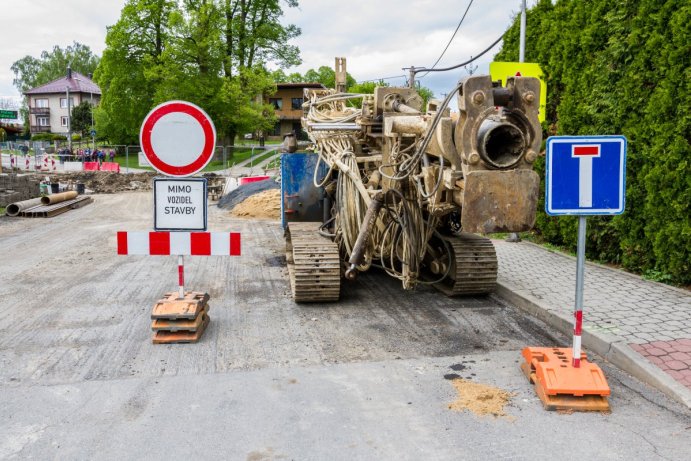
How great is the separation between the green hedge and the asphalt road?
2.44 metres

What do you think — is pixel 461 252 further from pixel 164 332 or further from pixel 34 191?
pixel 34 191

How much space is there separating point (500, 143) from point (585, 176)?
2.24ft

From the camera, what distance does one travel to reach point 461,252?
284 inches

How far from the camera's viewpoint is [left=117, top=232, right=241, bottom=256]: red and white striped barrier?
594cm

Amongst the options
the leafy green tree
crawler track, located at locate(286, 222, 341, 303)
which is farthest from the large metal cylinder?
the leafy green tree

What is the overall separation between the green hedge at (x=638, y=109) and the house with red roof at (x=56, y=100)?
7446cm

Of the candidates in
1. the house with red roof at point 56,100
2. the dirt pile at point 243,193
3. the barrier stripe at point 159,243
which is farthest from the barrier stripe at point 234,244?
the house with red roof at point 56,100

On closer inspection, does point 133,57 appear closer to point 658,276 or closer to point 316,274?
point 316,274

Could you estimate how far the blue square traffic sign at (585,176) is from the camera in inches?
173

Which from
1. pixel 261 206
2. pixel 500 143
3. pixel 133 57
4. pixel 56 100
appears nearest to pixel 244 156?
pixel 133 57

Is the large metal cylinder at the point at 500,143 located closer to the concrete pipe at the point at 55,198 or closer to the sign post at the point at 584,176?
the sign post at the point at 584,176

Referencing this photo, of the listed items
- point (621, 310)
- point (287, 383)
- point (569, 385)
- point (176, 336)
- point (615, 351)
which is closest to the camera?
point (569, 385)

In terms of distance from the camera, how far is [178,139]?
5949 millimetres

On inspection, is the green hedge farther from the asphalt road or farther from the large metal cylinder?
the large metal cylinder
